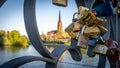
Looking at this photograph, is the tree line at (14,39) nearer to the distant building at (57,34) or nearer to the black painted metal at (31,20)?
the distant building at (57,34)

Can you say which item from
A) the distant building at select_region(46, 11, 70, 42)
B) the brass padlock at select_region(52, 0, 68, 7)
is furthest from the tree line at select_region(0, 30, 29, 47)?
the brass padlock at select_region(52, 0, 68, 7)

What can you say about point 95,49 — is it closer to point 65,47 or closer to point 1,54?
point 65,47

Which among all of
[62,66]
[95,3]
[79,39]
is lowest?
[62,66]

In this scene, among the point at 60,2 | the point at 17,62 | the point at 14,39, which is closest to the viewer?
the point at 17,62

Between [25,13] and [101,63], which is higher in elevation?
[25,13]

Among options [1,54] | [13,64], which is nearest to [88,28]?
[13,64]

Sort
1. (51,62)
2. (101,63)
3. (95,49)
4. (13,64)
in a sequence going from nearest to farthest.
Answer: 1. (13,64)
2. (51,62)
3. (95,49)
4. (101,63)

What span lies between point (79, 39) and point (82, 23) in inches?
1.7

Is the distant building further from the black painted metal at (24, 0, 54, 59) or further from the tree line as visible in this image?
the black painted metal at (24, 0, 54, 59)

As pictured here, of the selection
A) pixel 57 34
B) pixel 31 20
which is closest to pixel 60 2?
pixel 31 20

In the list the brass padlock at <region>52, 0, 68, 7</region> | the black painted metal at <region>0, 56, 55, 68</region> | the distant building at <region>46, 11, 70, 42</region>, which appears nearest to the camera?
the black painted metal at <region>0, 56, 55, 68</region>

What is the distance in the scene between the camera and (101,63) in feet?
2.65

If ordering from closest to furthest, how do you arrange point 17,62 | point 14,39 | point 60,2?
1. point 17,62
2. point 60,2
3. point 14,39

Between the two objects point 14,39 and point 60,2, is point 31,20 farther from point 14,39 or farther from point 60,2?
point 14,39
